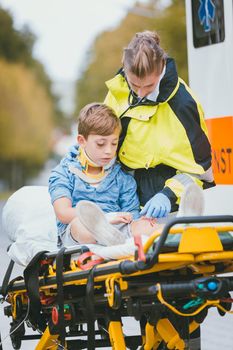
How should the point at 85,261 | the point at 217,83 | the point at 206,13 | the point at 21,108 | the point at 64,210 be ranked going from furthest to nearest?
the point at 21,108
the point at 206,13
the point at 217,83
the point at 64,210
the point at 85,261

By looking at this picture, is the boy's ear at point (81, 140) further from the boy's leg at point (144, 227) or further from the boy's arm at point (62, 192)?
the boy's leg at point (144, 227)

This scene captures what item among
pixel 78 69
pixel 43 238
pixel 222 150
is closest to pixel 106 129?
pixel 43 238

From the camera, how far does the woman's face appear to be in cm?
619

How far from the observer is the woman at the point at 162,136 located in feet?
21.0

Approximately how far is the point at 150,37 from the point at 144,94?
0.97ft

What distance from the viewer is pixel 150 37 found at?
6.37m

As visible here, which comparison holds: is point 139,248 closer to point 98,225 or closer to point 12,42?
point 98,225

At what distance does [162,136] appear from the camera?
21.2 feet

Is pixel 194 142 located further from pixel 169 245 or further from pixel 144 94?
pixel 169 245

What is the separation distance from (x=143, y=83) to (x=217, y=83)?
308cm

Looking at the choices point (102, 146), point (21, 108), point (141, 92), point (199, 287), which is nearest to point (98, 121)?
point (102, 146)

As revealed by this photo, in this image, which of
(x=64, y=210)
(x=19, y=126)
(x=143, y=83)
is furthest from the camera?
(x=19, y=126)

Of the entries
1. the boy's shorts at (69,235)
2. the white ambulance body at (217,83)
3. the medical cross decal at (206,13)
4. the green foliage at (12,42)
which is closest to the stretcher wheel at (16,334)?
the boy's shorts at (69,235)

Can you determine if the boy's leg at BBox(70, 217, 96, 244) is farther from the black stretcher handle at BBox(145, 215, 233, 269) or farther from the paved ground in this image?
the paved ground
